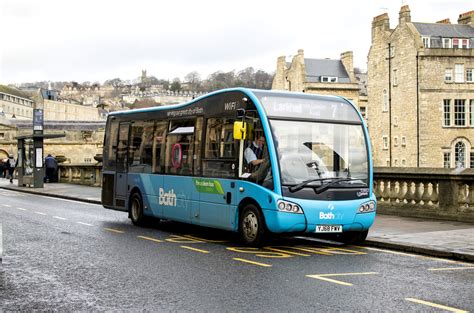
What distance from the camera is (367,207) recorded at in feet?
40.0

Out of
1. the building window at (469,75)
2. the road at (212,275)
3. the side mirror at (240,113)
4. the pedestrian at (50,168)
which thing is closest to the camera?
the road at (212,275)

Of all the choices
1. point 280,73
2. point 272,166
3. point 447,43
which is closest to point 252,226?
point 272,166

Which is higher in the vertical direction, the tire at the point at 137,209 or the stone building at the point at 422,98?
the stone building at the point at 422,98

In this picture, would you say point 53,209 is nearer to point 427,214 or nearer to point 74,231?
point 74,231

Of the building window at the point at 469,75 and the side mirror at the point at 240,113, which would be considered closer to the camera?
the side mirror at the point at 240,113

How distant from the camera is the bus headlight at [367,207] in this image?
12094mm

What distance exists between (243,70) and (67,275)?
76.9m

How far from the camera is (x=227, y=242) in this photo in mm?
12789

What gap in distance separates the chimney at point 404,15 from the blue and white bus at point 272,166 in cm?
5395

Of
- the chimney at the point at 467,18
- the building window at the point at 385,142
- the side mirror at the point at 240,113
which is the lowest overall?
the side mirror at the point at 240,113

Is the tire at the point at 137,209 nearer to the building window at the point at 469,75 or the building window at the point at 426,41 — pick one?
the building window at the point at 469,75

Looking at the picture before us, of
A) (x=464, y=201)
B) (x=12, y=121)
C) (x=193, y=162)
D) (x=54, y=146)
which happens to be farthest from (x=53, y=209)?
(x=12, y=121)

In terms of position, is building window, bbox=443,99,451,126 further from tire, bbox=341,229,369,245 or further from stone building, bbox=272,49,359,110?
tire, bbox=341,229,369,245

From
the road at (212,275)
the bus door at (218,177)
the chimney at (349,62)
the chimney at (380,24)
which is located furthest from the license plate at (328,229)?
the chimney at (349,62)
